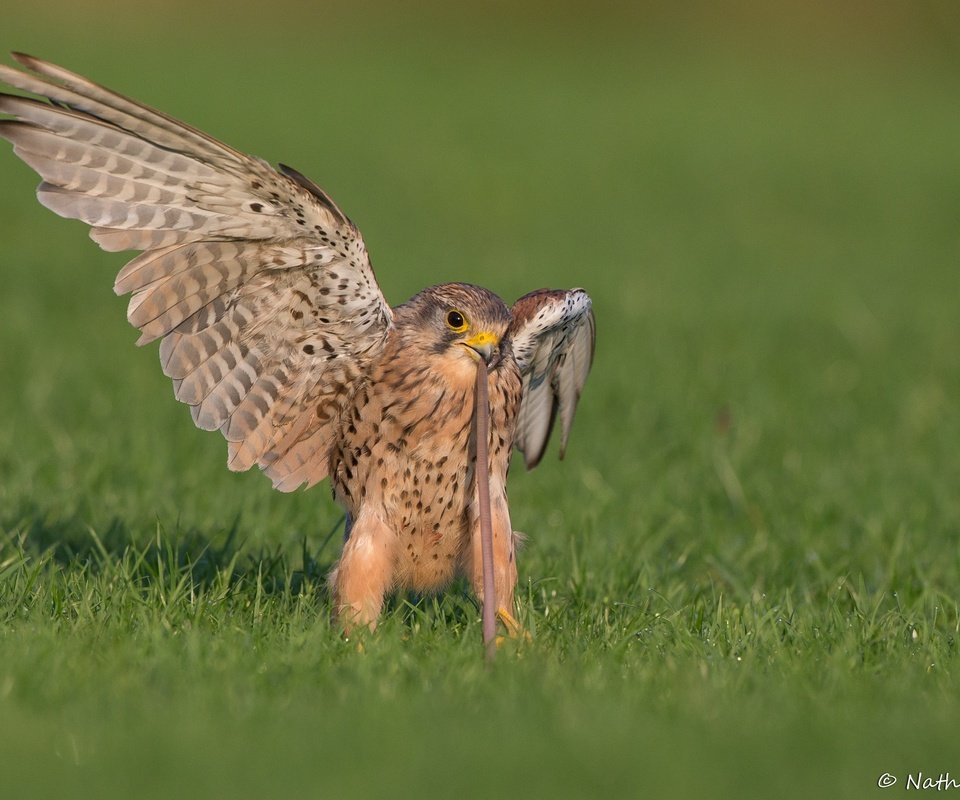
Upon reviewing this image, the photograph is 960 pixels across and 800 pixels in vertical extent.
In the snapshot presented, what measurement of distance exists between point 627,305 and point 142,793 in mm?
8069

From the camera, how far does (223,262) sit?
→ 15.8 ft

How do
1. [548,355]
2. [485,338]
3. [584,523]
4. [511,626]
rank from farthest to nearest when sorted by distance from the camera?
Answer: 1. [584,523]
2. [548,355]
3. [511,626]
4. [485,338]

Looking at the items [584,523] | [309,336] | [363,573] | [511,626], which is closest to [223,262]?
[309,336]

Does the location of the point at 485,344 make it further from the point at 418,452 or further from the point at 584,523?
the point at 584,523

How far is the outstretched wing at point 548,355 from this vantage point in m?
5.18

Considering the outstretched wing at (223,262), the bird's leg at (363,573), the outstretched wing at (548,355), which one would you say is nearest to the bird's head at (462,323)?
the outstretched wing at (223,262)

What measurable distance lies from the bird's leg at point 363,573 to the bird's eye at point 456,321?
2.31ft

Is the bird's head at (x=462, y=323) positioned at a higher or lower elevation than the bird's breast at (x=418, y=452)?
higher

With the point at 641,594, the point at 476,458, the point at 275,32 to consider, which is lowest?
the point at 641,594

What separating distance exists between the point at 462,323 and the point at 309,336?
556 mm

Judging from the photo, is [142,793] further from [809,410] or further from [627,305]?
[627,305]

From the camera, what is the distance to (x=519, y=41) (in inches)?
1284

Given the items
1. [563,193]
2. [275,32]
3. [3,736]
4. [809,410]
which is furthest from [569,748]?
[275,32]

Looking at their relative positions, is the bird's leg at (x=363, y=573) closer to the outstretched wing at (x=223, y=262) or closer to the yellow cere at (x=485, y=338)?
the outstretched wing at (x=223, y=262)
